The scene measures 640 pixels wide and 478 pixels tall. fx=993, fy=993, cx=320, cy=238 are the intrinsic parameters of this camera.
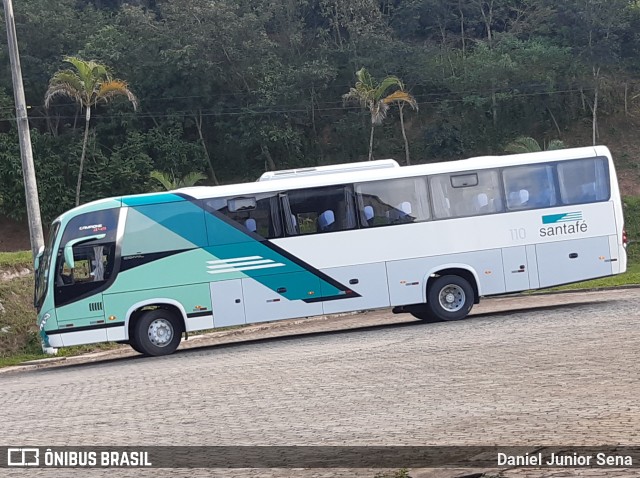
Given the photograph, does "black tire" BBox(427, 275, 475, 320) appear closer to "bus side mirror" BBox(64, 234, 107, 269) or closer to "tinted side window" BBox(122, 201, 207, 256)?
→ "tinted side window" BBox(122, 201, 207, 256)

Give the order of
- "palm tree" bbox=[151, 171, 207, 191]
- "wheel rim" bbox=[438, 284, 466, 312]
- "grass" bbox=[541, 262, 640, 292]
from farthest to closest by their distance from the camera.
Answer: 1. "palm tree" bbox=[151, 171, 207, 191]
2. "grass" bbox=[541, 262, 640, 292]
3. "wheel rim" bbox=[438, 284, 466, 312]

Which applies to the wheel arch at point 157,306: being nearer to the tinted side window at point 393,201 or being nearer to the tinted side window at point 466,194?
the tinted side window at point 393,201

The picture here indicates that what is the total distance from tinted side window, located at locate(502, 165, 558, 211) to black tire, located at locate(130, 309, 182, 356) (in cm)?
745

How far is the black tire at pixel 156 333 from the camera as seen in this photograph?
19516mm

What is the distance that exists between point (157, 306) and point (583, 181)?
933 centimetres

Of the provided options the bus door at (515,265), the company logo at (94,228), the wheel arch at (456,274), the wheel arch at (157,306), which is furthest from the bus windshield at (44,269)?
the bus door at (515,265)

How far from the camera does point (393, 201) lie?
20719 mm

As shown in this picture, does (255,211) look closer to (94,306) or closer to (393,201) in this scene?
(393,201)

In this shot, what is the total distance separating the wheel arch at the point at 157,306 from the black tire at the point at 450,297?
5.11 meters

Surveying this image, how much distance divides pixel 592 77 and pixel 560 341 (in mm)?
35837

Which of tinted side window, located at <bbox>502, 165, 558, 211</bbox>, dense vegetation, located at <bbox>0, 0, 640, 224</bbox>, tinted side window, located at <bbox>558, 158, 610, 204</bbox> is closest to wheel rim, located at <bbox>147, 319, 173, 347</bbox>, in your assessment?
tinted side window, located at <bbox>502, 165, 558, 211</bbox>

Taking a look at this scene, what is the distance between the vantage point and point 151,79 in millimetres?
47469

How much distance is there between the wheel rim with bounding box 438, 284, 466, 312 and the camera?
2080 centimetres

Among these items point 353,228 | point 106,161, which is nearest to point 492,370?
point 353,228
